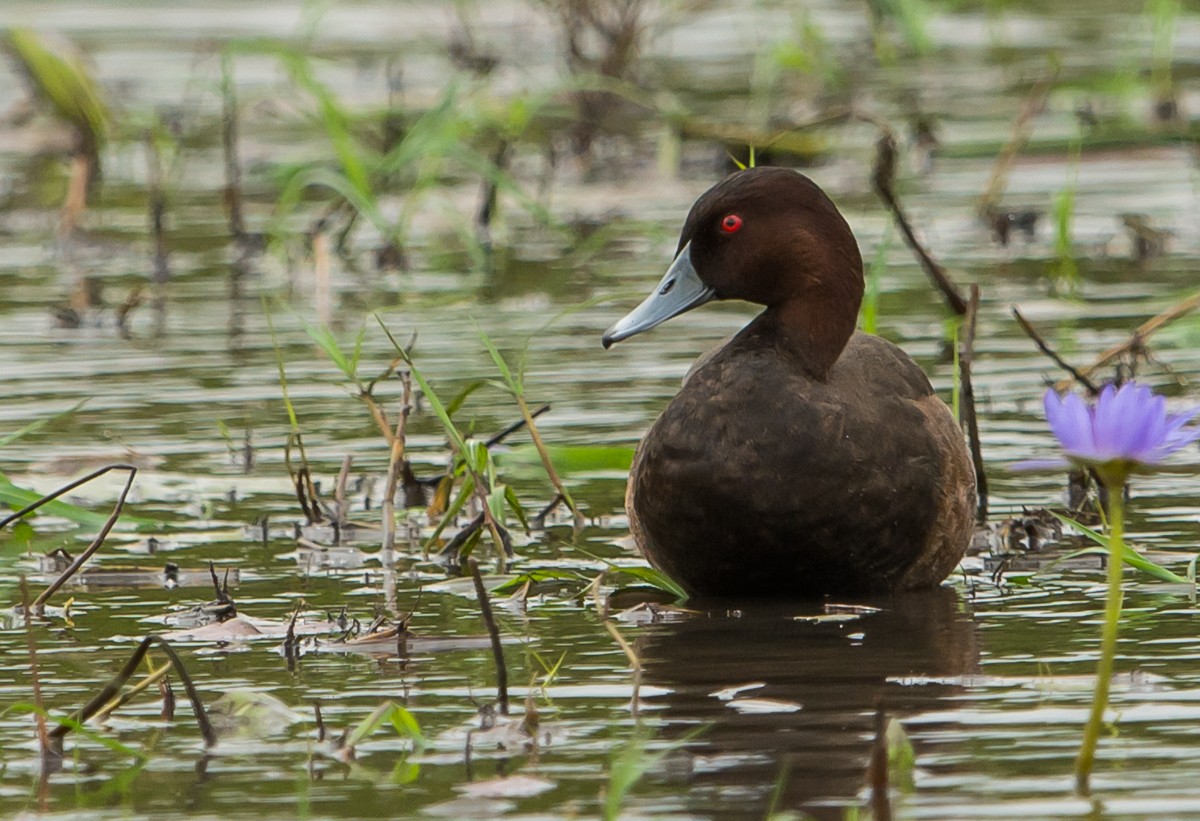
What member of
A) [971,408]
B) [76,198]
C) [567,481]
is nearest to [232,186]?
[76,198]

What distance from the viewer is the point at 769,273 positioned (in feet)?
18.6

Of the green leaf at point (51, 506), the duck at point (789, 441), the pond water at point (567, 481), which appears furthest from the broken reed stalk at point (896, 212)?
the green leaf at point (51, 506)

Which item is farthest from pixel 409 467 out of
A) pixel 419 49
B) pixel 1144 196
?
pixel 419 49

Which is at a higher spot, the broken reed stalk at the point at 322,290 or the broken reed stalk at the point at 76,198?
the broken reed stalk at the point at 76,198

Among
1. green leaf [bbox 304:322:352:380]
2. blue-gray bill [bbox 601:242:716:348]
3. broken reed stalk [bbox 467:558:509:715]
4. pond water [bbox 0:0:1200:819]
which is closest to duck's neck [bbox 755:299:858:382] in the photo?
blue-gray bill [bbox 601:242:716:348]

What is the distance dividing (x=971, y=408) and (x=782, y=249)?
79 cm

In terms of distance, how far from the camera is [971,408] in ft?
19.9

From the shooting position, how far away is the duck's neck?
5512 mm

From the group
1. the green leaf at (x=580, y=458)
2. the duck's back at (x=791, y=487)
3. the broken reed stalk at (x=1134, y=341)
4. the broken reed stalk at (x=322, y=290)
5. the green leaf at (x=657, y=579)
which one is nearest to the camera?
the duck's back at (x=791, y=487)

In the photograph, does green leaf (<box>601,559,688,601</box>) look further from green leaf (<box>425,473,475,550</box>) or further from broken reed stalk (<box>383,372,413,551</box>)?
broken reed stalk (<box>383,372,413,551</box>)

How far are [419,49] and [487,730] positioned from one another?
37.6ft

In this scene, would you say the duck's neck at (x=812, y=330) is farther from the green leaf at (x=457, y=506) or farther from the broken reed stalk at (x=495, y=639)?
the broken reed stalk at (x=495, y=639)

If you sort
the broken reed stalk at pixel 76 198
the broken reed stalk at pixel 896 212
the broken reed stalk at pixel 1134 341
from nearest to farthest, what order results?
the broken reed stalk at pixel 896 212 → the broken reed stalk at pixel 1134 341 → the broken reed stalk at pixel 76 198

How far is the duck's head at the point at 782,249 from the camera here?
5617 mm
